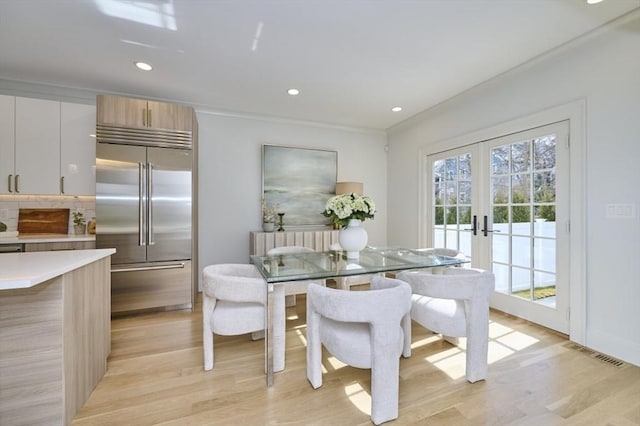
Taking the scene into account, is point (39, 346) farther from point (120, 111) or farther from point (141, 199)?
point (120, 111)

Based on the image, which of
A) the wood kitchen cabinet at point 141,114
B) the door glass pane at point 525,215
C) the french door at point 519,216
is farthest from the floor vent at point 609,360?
the wood kitchen cabinet at point 141,114

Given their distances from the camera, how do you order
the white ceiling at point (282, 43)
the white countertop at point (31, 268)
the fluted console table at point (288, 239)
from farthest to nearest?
the fluted console table at point (288, 239), the white ceiling at point (282, 43), the white countertop at point (31, 268)

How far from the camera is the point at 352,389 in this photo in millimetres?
1795

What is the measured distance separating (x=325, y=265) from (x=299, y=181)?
2383 mm

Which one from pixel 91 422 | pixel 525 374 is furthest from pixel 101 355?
pixel 525 374

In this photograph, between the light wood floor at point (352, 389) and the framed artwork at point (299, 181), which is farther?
the framed artwork at point (299, 181)

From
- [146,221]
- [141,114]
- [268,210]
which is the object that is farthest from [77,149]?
[268,210]

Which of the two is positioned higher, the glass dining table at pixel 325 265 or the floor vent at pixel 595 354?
the glass dining table at pixel 325 265

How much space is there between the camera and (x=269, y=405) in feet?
5.40

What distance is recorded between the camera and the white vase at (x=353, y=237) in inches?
94.8

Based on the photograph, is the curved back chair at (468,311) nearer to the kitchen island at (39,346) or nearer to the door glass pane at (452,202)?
the door glass pane at (452,202)

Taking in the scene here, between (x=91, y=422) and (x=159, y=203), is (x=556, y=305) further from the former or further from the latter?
(x=159, y=203)

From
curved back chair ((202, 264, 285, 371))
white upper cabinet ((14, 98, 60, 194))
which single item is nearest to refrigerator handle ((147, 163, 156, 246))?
white upper cabinet ((14, 98, 60, 194))

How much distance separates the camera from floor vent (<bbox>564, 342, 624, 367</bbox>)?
6.81 feet
